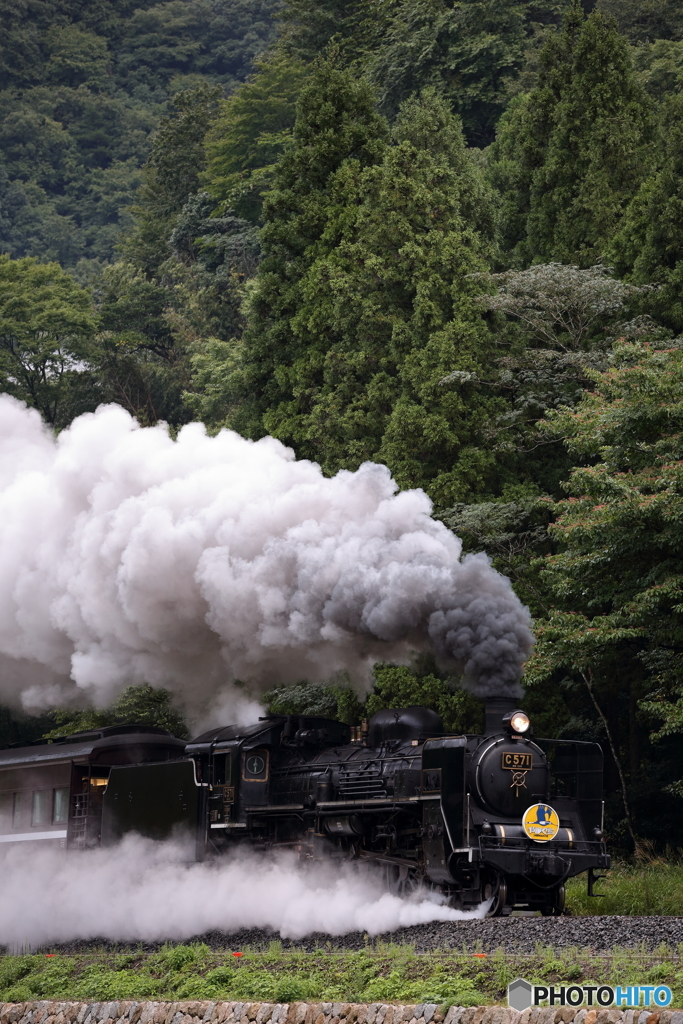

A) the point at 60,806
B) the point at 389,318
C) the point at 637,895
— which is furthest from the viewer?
the point at 389,318

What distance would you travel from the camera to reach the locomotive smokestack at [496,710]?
51.9 feet

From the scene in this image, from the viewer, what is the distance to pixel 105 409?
23.5m

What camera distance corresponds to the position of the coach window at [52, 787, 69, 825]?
2039 cm

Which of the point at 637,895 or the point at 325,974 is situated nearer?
the point at 325,974

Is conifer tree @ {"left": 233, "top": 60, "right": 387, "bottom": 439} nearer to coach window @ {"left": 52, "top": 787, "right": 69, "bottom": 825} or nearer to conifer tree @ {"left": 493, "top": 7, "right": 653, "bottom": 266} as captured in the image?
conifer tree @ {"left": 493, "top": 7, "right": 653, "bottom": 266}

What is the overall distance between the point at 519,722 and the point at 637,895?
312 cm

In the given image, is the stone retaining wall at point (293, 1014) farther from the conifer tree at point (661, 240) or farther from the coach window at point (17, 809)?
the conifer tree at point (661, 240)

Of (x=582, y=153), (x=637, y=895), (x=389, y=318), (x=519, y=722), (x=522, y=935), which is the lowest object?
(x=522, y=935)

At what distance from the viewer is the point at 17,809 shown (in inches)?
851

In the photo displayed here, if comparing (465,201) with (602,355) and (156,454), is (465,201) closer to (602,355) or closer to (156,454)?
(602,355)

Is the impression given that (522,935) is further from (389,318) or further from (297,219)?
(297,219)

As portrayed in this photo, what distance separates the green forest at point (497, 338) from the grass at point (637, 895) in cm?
150

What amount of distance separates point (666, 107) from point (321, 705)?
1411cm

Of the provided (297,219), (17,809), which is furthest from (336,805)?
(297,219)
